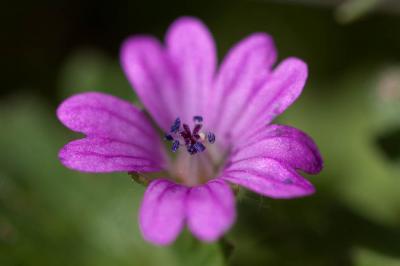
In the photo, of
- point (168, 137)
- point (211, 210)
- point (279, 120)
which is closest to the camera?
point (211, 210)

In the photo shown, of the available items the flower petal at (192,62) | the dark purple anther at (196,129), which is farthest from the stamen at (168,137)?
the flower petal at (192,62)

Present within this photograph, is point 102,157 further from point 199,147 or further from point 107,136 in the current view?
point 199,147

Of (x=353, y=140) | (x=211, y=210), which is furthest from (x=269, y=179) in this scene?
(x=353, y=140)

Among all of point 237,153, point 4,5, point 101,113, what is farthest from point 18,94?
point 237,153

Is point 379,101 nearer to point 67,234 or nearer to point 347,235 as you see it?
point 347,235

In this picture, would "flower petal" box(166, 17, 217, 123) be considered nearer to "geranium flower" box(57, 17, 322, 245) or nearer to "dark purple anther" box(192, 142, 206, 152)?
"geranium flower" box(57, 17, 322, 245)

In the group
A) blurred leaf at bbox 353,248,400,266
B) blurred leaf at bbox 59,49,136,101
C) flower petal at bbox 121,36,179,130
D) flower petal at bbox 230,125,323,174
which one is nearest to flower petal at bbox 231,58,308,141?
flower petal at bbox 230,125,323,174

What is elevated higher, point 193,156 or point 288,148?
point 288,148

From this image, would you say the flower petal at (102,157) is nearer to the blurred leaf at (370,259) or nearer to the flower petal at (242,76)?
the flower petal at (242,76)
